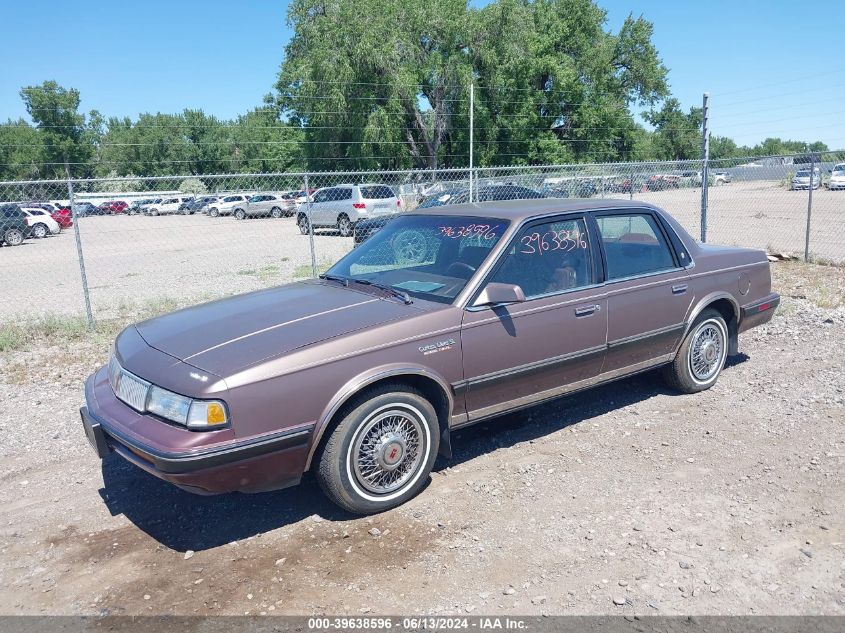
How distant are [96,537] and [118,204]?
2872 centimetres

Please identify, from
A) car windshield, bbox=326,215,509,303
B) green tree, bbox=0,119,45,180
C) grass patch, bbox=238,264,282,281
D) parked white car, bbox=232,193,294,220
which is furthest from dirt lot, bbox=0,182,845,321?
green tree, bbox=0,119,45,180

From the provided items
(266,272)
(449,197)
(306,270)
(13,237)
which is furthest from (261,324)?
(13,237)

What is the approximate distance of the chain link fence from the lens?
36.7 feet

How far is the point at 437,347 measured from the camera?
384cm

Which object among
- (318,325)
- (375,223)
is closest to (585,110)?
(375,223)

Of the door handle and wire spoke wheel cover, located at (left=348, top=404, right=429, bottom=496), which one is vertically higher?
the door handle

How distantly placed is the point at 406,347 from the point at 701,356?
2.98m

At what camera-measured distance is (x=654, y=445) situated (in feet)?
15.1

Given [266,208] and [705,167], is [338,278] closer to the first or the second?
[705,167]

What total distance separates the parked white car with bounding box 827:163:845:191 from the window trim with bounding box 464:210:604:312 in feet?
96.6

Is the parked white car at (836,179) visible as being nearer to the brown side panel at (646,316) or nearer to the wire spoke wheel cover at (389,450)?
the brown side panel at (646,316)

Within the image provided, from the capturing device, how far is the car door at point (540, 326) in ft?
13.3

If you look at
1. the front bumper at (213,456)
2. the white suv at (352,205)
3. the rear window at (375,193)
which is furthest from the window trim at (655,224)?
the rear window at (375,193)

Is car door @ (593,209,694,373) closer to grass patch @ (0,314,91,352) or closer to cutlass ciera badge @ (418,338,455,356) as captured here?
cutlass ciera badge @ (418,338,455,356)
